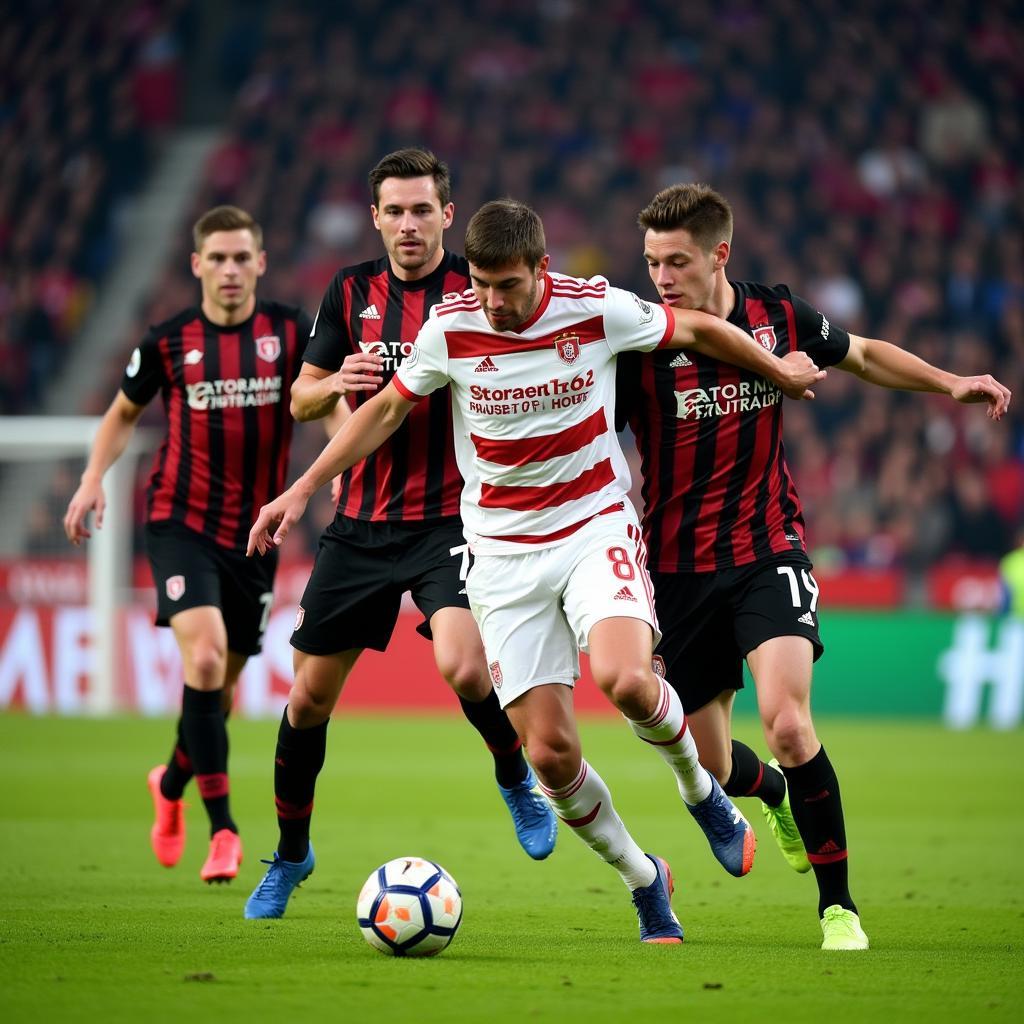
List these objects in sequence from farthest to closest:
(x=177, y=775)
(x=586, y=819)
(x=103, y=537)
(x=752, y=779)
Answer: (x=103, y=537), (x=177, y=775), (x=752, y=779), (x=586, y=819)

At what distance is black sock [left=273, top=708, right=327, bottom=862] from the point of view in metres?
6.04

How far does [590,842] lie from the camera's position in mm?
5340

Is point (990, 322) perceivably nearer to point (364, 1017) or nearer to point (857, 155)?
point (857, 155)

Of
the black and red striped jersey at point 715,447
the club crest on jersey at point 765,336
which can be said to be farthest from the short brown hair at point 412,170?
the club crest on jersey at point 765,336

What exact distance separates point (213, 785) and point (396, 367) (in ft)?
6.47

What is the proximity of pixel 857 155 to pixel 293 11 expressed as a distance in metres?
8.65

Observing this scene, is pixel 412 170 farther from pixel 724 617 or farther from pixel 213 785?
pixel 213 785

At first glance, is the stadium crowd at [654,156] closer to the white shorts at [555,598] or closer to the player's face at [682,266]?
the player's face at [682,266]

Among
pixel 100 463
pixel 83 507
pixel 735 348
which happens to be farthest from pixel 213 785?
pixel 735 348

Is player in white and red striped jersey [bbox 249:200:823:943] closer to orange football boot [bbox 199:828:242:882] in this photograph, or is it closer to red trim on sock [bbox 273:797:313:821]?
red trim on sock [bbox 273:797:313:821]

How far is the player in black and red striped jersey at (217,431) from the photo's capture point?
289 inches

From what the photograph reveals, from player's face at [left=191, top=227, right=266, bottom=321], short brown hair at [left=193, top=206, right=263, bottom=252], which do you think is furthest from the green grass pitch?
short brown hair at [left=193, top=206, right=263, bottom=252]

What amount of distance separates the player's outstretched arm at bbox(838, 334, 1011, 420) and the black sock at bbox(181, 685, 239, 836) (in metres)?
2.92

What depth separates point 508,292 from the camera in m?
5.15
